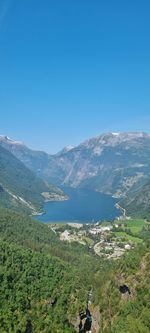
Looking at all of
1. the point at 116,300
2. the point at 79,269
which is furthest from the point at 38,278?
the point at 116,300

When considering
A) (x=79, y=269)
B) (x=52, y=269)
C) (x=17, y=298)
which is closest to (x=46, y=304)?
(x=17, y=298)

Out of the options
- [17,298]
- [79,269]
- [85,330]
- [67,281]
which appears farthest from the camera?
[79,269]

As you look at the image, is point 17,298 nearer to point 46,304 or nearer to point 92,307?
point 46,304

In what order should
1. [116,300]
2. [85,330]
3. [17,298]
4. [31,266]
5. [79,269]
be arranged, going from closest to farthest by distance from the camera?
[116,300]
[85,330]
[17,298]
[31,266]
[79,269]

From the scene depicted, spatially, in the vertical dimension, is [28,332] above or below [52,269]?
below

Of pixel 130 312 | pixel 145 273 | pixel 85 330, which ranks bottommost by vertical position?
pixel 85 330

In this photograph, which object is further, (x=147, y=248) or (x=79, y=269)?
(x=79, y=269)
